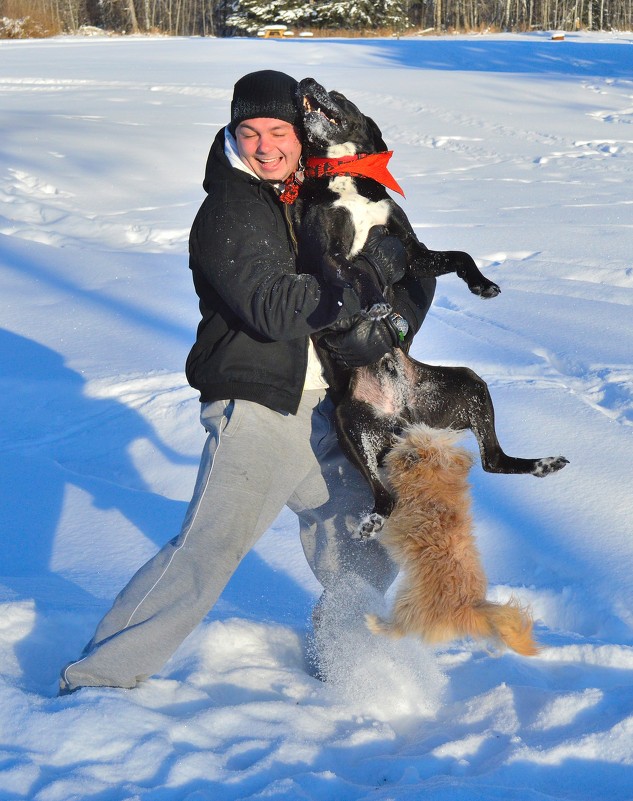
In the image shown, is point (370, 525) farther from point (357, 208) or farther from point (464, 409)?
point (357, 208)

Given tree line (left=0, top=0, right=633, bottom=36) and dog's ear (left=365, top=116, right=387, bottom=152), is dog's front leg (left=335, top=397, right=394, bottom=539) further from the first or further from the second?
tree line (left=0, top=0, right=633, bottom=36)

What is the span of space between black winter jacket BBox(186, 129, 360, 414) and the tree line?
1237 inches

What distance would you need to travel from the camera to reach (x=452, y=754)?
7.05 feet

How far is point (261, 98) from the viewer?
2238 mm

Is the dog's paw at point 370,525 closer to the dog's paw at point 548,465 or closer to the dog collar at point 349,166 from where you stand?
the dog's paw at point 548,465

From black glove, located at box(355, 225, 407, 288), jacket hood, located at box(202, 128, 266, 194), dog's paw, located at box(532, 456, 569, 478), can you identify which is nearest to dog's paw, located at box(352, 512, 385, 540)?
dog's paw, located at box(532, 456, 569, 478)

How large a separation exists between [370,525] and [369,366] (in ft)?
1.49

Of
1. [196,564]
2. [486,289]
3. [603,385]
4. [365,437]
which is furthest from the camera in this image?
[603,385]

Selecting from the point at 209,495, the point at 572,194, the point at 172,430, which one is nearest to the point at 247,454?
the point at 209,495

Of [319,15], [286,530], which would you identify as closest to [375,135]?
[286,530]

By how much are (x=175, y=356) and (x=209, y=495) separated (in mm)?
2894

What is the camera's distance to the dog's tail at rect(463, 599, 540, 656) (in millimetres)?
2084

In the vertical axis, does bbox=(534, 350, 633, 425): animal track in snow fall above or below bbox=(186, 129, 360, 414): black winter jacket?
below

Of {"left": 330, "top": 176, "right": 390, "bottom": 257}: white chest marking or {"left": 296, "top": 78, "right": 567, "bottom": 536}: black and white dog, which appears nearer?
{"left": 296, "top": 78, "right": 567, "bottom": 536}: black and white dog
